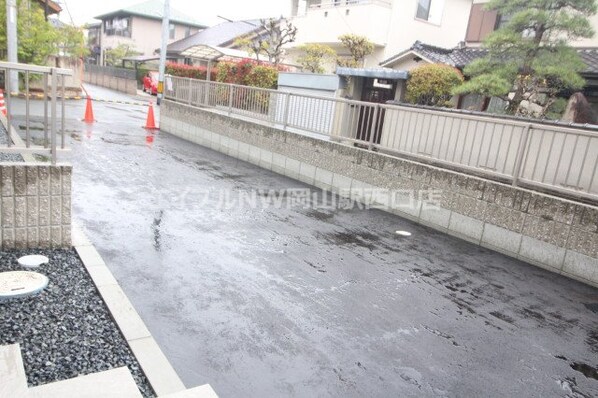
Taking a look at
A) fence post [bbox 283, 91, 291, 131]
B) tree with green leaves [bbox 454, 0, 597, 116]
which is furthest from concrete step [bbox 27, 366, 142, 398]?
tree with green leaves [bbox 454, 0, 597, 116]

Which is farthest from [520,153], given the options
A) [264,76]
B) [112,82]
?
[112,82]

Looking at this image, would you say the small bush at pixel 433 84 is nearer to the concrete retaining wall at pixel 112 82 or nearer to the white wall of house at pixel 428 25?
the white wall of house at pixel 428 25

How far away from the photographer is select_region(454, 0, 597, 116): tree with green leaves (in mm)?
9289

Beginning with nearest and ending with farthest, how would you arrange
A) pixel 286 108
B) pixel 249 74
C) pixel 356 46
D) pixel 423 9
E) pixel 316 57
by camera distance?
pixel 286 108
pixel 249 74
pixel 356 46
pixel 316 57
pixel 423 9

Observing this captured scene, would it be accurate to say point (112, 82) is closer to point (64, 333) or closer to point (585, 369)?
point (64, 333)

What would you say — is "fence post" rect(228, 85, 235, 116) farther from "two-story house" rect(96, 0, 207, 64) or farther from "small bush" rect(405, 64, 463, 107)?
"two-story house" rect(96, 0, 207, 64)

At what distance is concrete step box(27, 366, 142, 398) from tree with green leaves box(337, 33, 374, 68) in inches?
720

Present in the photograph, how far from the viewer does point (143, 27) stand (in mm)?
49656

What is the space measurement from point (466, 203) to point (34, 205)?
5.49 metres

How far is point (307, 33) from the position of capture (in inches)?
942

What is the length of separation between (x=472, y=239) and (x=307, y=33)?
20021 mm

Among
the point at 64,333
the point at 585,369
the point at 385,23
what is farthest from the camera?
the point at 385,23

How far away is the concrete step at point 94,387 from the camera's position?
8.11 feet

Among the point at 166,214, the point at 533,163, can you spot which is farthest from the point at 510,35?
the point at 166,214
